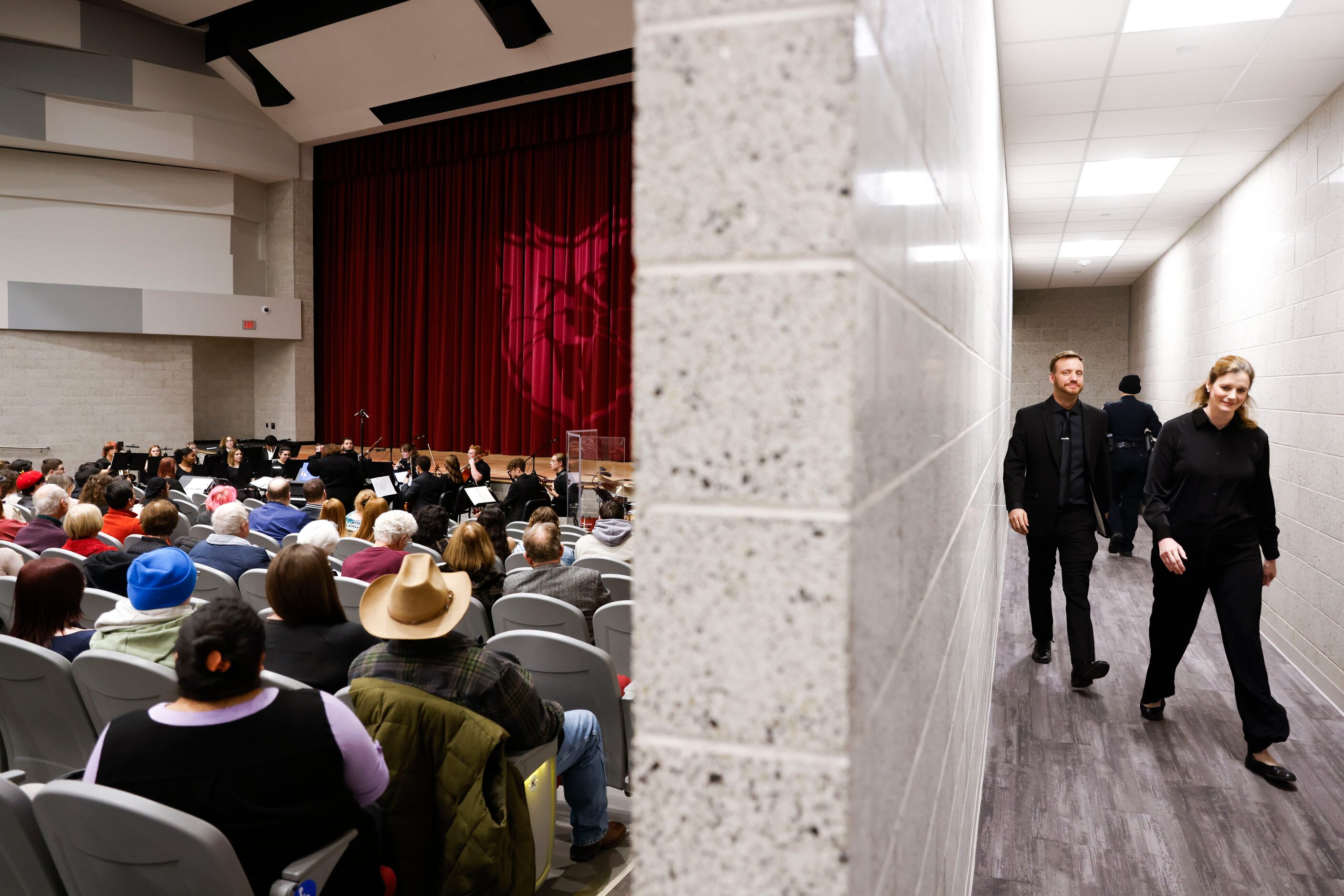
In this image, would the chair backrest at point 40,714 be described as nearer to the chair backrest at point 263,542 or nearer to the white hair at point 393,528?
the white hair at point 393,528

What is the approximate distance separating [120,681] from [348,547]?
2549 millimetres

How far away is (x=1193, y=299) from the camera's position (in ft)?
30.0

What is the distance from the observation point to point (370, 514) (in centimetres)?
557

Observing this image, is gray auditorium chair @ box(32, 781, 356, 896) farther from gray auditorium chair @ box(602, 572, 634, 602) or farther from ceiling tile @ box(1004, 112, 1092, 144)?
ceiling tile @ box(1004, 112, 1092, 144)

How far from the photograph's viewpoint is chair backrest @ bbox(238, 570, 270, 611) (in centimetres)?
402

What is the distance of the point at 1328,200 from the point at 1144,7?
190 cm

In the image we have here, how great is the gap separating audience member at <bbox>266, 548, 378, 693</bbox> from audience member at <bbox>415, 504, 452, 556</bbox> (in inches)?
85.1

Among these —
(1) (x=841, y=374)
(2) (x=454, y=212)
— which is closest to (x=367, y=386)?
(2) (x=454, y=212)

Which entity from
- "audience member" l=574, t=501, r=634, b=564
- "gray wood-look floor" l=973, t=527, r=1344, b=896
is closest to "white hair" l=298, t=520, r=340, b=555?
"audience member" l=574, t=501, r=634, b=564

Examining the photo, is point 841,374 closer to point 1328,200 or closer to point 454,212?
point 1328,200

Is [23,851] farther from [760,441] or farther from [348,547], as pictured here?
[348,547]

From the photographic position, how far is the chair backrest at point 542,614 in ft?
11.3

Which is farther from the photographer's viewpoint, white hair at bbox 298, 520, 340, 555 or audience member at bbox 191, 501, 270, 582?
white hair at bbox 298, 520, 340, 555

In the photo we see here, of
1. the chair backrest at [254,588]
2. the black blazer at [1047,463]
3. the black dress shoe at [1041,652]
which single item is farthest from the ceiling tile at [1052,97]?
the chair backrest at [254,588]
